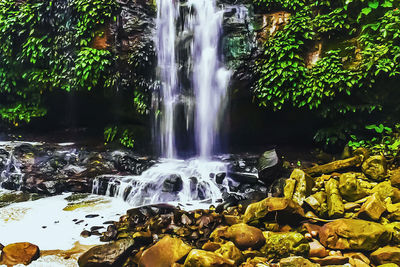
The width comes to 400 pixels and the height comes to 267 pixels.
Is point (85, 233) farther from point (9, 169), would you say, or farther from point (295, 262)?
point (9, 169)

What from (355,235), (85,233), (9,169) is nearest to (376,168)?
(355,235)

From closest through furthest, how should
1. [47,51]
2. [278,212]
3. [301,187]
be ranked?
[278,212] → [301,187] → [47,51]

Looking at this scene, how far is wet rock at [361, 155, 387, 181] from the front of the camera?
452 cm

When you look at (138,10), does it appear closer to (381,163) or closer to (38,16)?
(38,16)

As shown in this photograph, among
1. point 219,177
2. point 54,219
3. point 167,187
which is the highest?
point 219,177

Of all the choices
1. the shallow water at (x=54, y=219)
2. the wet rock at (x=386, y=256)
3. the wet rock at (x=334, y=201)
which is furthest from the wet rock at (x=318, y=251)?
the shallow water at (x=54, y=219)

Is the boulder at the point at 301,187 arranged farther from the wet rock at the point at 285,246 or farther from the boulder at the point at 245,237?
the boulder at the point at 245,237

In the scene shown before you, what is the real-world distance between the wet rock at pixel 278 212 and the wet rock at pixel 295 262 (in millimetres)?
881

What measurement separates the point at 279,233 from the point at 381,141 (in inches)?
170

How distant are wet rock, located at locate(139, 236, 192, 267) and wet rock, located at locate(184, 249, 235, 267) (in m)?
0.23

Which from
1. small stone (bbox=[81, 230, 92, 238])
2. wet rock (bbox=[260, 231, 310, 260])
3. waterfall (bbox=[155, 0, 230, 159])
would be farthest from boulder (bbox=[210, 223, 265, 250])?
waterfall (bbox=[155, 0, 230, 159])

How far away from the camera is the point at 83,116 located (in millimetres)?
9875

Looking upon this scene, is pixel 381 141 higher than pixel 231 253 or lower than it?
higher

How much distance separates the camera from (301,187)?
440cm
